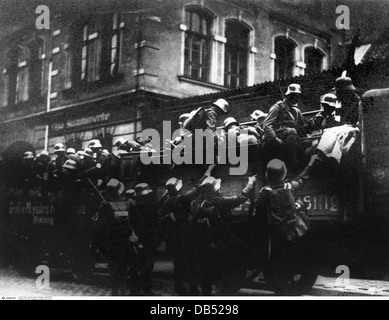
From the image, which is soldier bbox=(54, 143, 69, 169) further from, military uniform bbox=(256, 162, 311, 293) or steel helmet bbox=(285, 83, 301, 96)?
steel helmet bbox=(285, 83, 301, 96)

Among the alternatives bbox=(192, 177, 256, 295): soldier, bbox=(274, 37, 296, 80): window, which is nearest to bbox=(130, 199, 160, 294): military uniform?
bbox=(192, 177, 256, 295): soldier

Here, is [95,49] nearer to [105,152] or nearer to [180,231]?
[105,152]

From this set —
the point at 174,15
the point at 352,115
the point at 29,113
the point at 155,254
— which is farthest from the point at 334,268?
the point at 29,113

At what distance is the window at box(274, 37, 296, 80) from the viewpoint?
289 inches

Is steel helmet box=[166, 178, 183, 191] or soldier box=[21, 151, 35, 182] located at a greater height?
soldier box=[21, 151, 35, 182]

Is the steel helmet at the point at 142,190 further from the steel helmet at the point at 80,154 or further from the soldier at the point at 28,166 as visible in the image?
the soldier at the point at 28,166

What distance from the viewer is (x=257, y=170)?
18.1 ft

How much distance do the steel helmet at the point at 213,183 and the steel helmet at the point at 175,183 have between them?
34 cm

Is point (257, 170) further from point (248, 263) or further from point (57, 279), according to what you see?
point (57, 279)

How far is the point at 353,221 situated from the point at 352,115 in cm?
111

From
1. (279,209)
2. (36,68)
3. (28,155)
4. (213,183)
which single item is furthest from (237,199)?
(36,68)

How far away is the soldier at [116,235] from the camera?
6.03 meters

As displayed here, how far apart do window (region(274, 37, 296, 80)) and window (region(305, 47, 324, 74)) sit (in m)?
0.23

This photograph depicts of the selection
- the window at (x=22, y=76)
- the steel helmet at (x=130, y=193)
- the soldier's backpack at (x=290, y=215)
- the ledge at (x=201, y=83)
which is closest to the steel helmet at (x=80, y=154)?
the steel helmet at (x=130, y=193)
